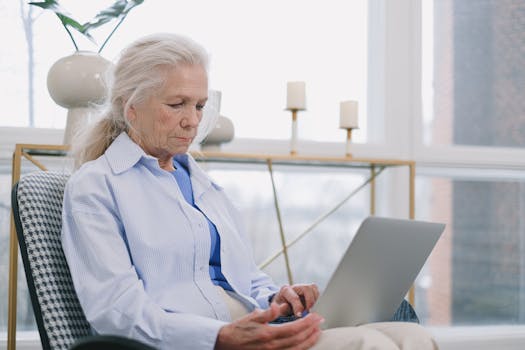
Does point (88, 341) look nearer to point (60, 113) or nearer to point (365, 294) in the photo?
point (365, 294)

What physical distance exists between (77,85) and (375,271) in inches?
46.0

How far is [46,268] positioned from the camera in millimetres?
1398

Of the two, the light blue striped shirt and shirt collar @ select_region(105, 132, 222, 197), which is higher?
shirt collar @ select_region(105, 132, 222, 197)

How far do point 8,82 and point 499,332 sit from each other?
2407 millimetres

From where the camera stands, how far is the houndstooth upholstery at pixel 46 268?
1.37 metres

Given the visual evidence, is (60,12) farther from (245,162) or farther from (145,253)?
(145,253)

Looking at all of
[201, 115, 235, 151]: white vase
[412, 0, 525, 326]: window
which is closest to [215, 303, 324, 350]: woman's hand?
[201, 115, 235, 151]: white vase

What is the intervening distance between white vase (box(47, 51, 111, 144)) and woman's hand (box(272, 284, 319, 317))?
2.84ft

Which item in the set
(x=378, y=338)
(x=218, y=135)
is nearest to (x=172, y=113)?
(x=378, y=338)

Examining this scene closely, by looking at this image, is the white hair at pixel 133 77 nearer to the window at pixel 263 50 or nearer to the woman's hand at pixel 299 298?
the woman's hand at pixel 299 298

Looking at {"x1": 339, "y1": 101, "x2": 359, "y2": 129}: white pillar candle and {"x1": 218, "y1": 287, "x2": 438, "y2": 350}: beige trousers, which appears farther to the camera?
{"x1": 339, "y1": 101, "x2": 359, "y2": 129}: white pillar candle

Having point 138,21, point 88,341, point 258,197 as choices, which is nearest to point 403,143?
point 258,197

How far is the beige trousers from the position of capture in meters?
1.30

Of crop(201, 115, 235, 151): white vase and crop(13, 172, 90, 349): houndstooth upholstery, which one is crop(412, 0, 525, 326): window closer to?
crop(201, 115, 235, 151): white vase
